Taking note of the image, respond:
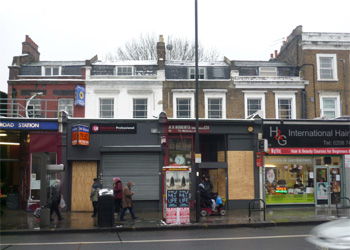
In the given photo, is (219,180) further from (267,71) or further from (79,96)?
(79,96)

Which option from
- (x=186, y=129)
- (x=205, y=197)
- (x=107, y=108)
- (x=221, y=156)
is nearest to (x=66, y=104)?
(x=107, y=108)

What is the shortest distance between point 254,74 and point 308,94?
3.73 m

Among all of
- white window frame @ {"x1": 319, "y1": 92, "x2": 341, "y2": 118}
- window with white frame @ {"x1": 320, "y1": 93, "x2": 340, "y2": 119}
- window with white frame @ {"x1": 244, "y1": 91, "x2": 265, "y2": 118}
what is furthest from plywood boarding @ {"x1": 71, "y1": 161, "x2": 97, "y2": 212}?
window with white frame @ {"x1": 320, "y1": 93, "x2": 340, "y2": 119}

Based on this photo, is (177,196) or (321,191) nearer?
(177,196)

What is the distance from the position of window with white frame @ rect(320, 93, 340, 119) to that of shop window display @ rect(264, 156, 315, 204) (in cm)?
569

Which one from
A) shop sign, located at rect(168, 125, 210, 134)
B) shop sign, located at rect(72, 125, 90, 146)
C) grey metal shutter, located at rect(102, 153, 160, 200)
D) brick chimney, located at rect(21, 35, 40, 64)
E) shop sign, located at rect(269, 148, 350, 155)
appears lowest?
grey metal shutter, located at rect(102, 153, 160, 200)

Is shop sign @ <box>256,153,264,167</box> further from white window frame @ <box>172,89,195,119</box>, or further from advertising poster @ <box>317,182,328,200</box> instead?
white window frame @ <box>172,89,195,119</box>

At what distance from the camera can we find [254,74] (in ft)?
83.5

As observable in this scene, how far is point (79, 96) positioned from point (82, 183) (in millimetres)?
6435

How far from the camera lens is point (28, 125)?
725 inches

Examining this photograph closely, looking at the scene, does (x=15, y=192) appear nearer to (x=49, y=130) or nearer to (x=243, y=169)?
(x=49, y=130)

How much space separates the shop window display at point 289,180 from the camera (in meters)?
19.6

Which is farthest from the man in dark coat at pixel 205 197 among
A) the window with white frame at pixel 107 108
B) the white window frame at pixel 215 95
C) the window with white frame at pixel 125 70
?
the window with white frame at pixel 125 70

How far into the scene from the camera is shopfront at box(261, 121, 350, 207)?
64.5ft
